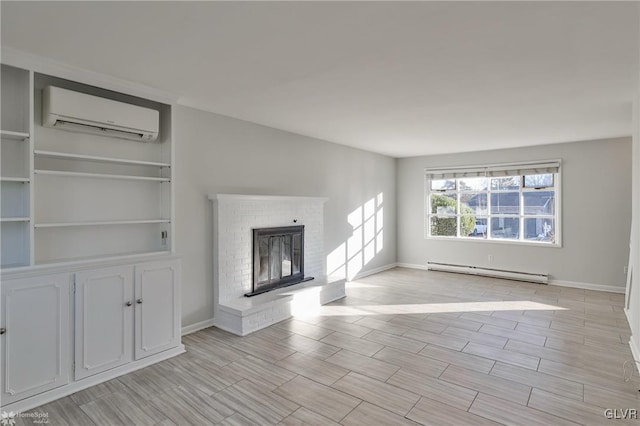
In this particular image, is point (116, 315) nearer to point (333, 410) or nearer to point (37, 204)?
point (37, 204)

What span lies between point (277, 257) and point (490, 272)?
4370 mm

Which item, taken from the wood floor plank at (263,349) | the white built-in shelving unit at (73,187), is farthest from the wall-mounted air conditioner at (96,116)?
the wood floor plank at (263,349)

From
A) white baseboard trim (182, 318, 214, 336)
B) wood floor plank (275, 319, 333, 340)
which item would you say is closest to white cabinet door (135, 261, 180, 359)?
white baseboard trim (182, 318, 214, 336)

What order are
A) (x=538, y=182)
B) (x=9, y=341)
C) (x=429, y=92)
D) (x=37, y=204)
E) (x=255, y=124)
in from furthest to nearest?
(x=538, y=182)
(x=255, y=124)
(x=429, y=92)
(x=37, y=204)
(x=9, y=341)

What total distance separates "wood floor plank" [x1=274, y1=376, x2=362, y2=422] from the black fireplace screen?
5.93ft

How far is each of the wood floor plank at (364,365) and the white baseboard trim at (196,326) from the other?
1.62 metres

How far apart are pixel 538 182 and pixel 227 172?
5.53 m

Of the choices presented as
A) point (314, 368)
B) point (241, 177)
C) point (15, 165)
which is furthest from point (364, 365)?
point (15, 165)

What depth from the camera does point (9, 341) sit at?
2.40 metres

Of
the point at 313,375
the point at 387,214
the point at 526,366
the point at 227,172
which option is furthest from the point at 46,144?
the point at 387,214

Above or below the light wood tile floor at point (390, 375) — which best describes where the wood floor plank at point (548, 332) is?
above

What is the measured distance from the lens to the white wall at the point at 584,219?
219 inches

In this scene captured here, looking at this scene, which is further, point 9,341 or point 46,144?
point 46,144

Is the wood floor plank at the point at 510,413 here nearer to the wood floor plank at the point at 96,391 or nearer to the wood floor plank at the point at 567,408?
the wood floor plank at the point at 567,408
